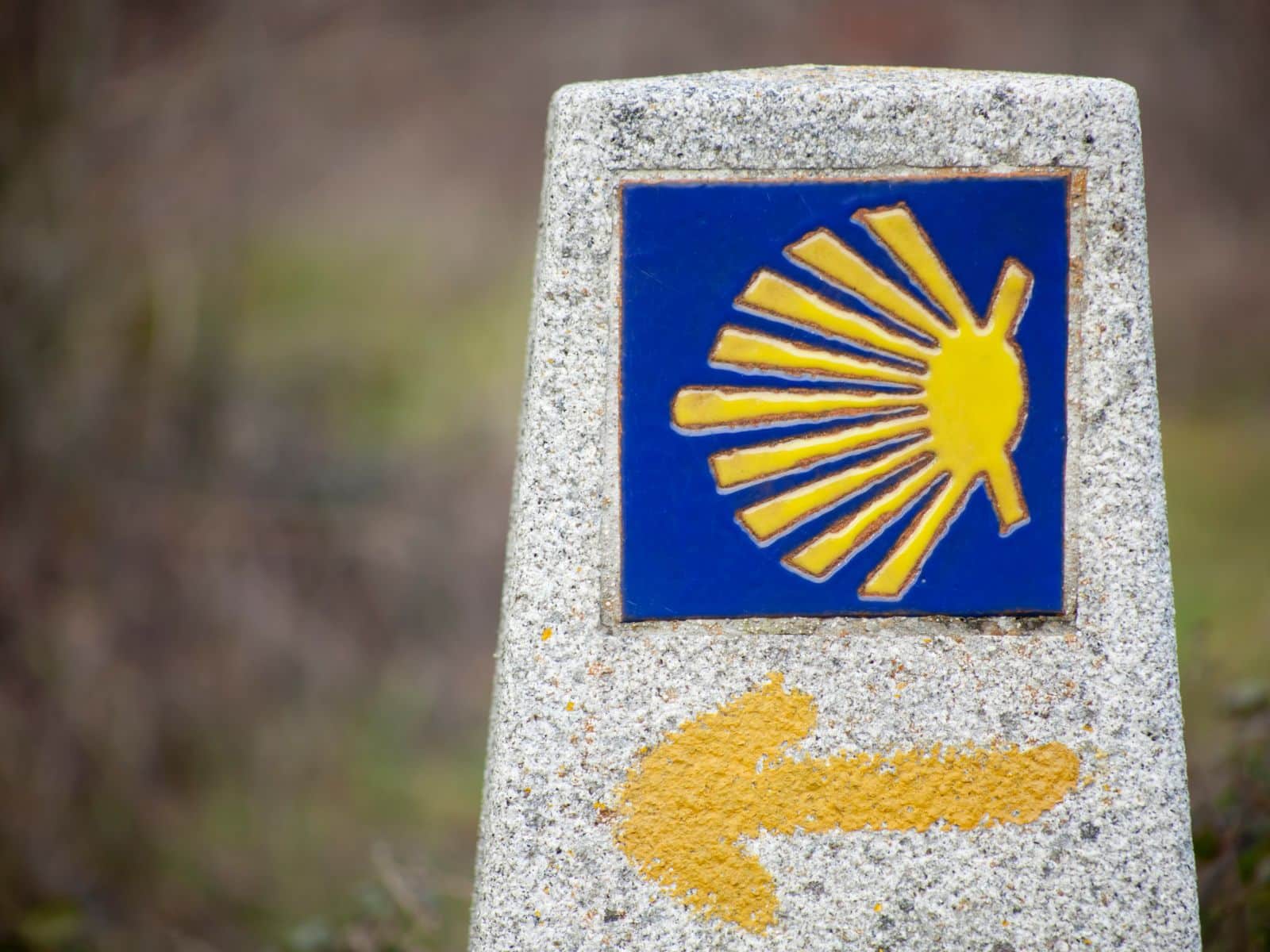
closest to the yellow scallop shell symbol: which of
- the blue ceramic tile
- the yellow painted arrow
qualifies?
the blue ceramic tile

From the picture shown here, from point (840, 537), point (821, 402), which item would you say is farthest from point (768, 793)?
point (821, 402)

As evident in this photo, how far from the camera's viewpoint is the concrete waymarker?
111cm

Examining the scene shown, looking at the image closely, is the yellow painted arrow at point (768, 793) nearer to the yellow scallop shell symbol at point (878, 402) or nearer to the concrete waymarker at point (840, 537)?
the concrete waymarker at point (840, 537)

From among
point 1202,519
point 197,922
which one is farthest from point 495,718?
point 1202,519

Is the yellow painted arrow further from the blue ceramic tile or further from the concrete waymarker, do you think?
the blue ceramic tile

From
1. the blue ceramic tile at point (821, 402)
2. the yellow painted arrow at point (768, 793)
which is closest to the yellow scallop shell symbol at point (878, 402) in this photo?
the blue ceramic tile at point (821, 402)

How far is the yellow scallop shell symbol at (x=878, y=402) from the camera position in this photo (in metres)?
1.11

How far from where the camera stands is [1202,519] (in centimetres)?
374

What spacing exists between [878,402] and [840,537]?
13 centimetres

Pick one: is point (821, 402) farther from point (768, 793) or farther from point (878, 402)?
point (768, 793)

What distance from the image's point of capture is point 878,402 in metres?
1.12

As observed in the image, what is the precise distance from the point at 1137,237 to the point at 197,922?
8.24ft

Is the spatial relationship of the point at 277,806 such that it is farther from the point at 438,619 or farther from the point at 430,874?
the point at 430,874

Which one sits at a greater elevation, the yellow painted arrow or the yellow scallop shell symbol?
the yellow scallop shell symbol
